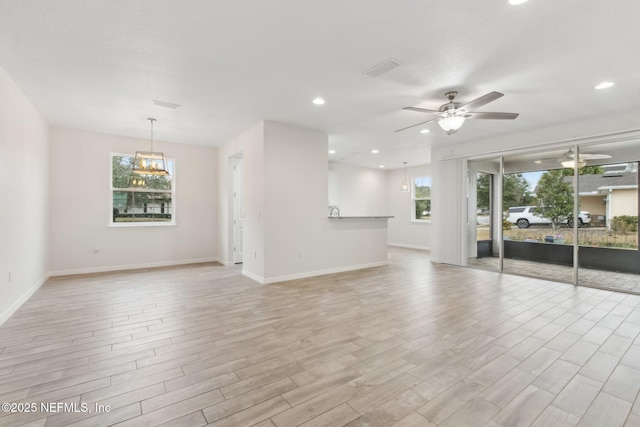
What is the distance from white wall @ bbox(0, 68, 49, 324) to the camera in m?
3.27

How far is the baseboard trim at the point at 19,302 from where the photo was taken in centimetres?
321

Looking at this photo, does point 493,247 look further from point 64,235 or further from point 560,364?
point 64,235

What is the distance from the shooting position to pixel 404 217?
1003 cm

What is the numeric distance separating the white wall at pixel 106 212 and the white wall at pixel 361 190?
14.0ft

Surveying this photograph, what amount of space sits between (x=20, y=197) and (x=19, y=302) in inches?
53.6

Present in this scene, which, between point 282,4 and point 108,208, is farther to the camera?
point 108,208

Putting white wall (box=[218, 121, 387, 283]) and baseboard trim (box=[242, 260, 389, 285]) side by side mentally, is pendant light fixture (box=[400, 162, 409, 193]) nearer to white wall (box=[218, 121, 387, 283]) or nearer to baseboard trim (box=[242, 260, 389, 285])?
baseboard trim (box=[242, 260, 389, 285])

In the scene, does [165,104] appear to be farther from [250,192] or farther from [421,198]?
[421,198]

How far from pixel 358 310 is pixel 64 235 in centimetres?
570

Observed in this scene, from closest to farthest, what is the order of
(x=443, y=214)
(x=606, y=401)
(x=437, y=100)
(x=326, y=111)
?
(x=606, y=401) < (x=437, y=100) < (x=326, y=111) < (x=443, y=214)

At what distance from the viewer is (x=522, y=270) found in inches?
233

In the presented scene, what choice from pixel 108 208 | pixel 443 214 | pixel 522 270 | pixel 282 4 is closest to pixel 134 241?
pixel 108 208

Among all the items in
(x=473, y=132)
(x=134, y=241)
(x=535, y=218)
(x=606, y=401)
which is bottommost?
(x=606, y=401)

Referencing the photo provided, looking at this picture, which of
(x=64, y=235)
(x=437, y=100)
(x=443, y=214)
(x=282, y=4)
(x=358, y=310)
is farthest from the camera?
(x=443, y=214)
